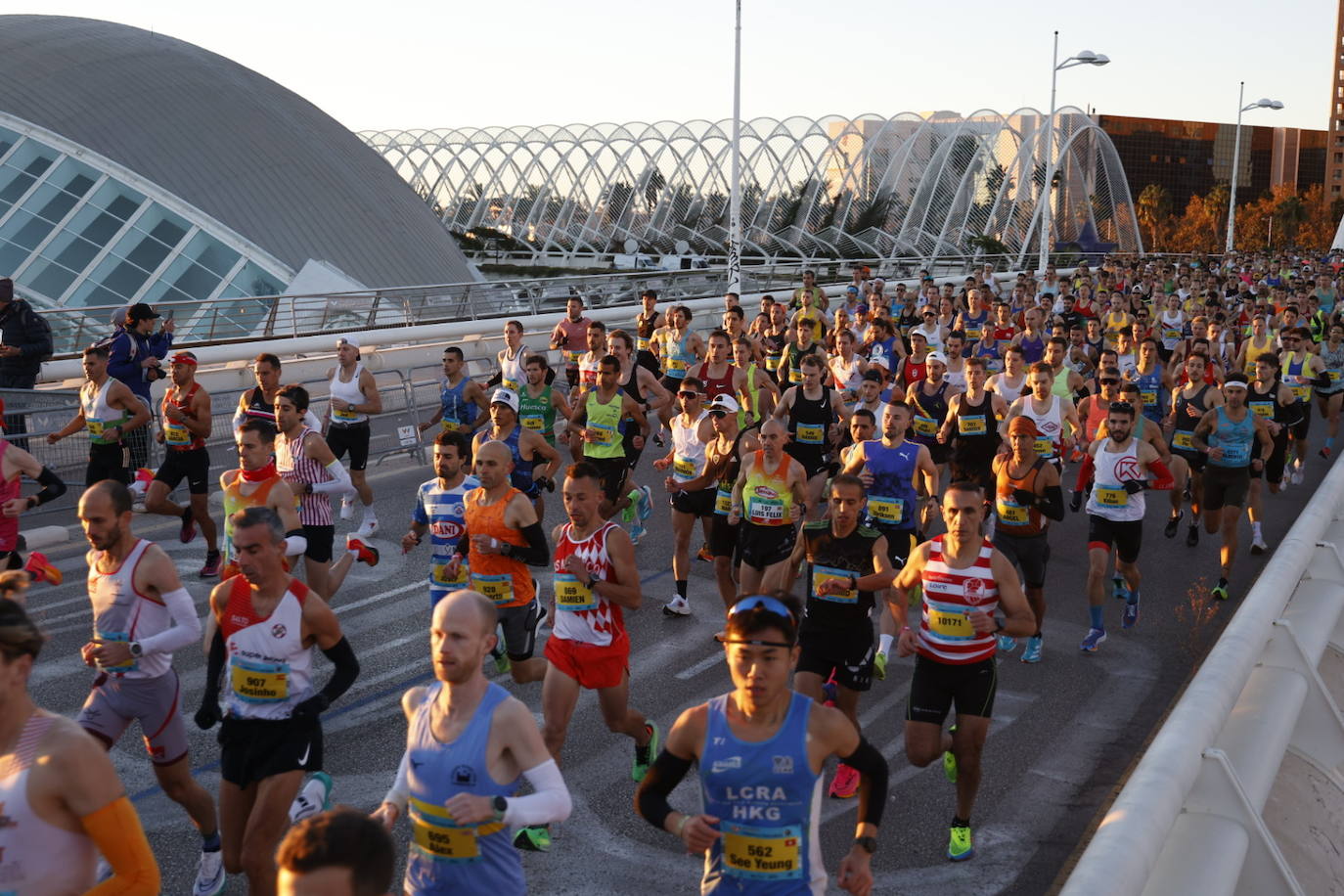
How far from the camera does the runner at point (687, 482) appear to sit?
959 centimetres

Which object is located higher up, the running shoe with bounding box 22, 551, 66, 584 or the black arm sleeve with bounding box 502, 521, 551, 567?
the running shoe with bounding box 22, 551, 66, 584

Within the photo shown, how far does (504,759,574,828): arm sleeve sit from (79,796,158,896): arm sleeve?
3.24 feet

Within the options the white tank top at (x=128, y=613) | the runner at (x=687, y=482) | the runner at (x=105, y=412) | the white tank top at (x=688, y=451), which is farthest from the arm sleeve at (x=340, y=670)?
the runner at (x=105, y=412)

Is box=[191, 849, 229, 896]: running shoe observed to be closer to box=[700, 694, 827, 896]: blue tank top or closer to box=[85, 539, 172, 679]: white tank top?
box=[85, 539, 172, 679]: white tank top

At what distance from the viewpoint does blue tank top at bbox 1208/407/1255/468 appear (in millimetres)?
11227

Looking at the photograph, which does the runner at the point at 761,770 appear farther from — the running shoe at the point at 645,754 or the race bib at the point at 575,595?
the running shoe at the point at 645,754

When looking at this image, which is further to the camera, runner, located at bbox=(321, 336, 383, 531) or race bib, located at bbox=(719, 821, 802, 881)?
runner, located at bbox=(321, 336, 383, 531)

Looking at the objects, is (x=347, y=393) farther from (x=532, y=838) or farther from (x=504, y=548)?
(x=532, y=838)

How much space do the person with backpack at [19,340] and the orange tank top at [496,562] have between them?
314 inches

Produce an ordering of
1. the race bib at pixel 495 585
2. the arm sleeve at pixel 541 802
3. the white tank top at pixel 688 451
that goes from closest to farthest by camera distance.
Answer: the arm sleeve at pixel 541 802 → the race bib at pixel 495 585 → the white tank top at pixel 688 451

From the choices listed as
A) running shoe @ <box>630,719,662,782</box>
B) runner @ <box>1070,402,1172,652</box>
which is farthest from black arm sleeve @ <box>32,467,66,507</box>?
runner @ <box>1070,402,1172,652</box>

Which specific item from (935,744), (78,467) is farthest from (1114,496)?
(78,467)

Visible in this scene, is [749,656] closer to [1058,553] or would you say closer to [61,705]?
[61,705]

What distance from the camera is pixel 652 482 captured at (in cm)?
1502
